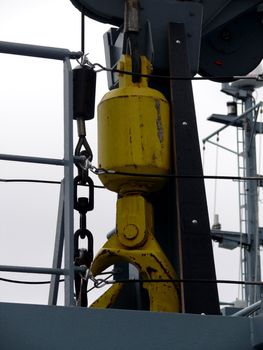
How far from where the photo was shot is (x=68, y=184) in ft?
14.9

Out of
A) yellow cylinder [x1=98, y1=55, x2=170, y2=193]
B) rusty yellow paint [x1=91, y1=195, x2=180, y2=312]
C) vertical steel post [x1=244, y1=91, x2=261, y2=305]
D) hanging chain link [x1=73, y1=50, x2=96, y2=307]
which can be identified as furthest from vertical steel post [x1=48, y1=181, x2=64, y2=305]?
vertical steel post [x1=244, y1=91, x2=261, y2=305]

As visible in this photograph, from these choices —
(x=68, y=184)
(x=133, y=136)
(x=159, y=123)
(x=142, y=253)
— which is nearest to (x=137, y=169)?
(x=133, y=136)

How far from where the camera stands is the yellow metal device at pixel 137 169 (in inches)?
216

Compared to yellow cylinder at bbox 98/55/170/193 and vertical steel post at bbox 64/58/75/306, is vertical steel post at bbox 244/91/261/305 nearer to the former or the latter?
yellow cylinder at bbox 98/55/170/193

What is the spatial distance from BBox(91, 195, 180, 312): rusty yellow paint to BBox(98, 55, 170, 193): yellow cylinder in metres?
0.10

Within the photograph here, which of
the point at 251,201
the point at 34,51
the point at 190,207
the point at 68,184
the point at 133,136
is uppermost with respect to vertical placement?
the point at 251,201

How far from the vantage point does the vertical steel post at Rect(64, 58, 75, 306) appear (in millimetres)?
4375

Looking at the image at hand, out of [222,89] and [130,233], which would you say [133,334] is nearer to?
[130,233]

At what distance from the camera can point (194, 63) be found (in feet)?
20.4

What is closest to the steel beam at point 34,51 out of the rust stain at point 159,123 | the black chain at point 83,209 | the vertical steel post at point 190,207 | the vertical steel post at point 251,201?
the black chain at point 83,209

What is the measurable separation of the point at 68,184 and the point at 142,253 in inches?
44.2

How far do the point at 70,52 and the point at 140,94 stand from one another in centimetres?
84

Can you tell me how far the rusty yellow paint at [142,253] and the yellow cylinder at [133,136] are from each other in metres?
0.10

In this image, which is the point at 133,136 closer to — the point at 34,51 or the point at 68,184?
the point at 34,51
